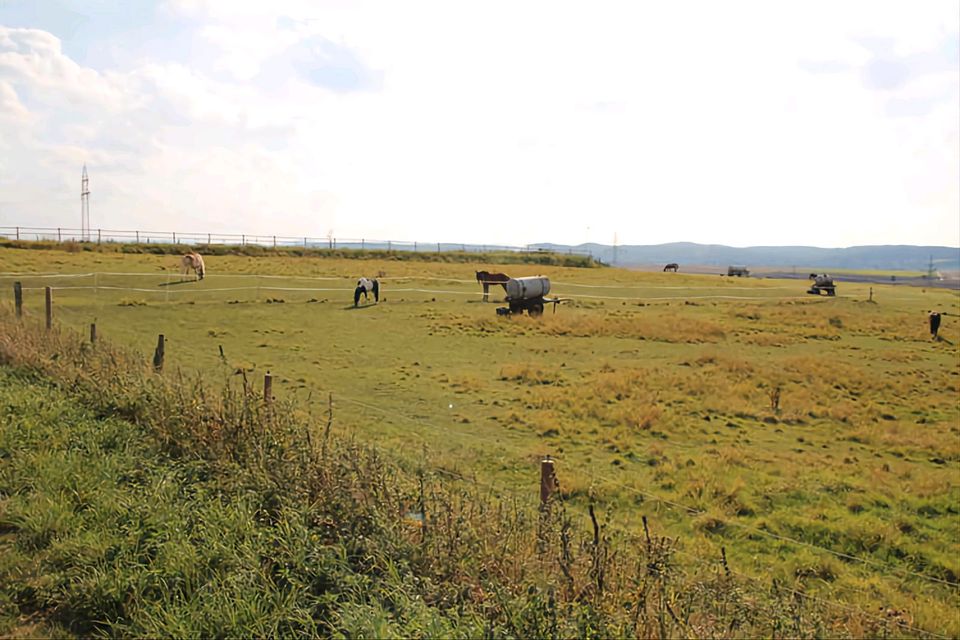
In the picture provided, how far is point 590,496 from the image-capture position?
8531mm

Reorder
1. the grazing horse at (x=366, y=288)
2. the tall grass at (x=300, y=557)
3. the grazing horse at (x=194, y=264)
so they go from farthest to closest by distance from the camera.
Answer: the grazing horse at (x=194, y=264), the grazing horse at (x=366, y=288), the tall grass at (x=300, y=557)

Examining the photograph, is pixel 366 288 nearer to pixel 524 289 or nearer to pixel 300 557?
pixel 524 289

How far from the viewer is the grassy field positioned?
8031 mm

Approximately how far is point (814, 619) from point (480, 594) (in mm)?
1892

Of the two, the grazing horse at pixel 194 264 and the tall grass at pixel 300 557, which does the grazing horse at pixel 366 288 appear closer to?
the grazing horse at pixel 194 264

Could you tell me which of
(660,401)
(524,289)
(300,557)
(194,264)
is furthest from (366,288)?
(300,557)

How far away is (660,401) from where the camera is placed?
48.5 feet

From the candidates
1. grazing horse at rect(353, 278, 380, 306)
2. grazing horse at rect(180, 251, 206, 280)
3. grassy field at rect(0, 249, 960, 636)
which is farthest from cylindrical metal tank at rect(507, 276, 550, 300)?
grazing horse at rect(180, 251, 206, 280)

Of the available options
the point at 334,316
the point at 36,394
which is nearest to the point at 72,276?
the point at 334,316

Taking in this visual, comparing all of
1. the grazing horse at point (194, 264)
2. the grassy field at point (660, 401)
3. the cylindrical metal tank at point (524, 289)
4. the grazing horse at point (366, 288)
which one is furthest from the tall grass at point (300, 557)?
the grazing horse at point (194, 264)

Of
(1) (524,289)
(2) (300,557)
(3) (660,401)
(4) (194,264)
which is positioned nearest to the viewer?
(2) (300,557)

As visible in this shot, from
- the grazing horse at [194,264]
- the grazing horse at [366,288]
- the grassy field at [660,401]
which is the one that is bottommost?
the grassy field at [660,401]

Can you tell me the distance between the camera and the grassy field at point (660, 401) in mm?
8031

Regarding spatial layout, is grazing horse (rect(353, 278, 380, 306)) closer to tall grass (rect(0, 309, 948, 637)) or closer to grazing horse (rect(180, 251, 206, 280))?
grazing horse (rect(180, 251, 206, 280))
